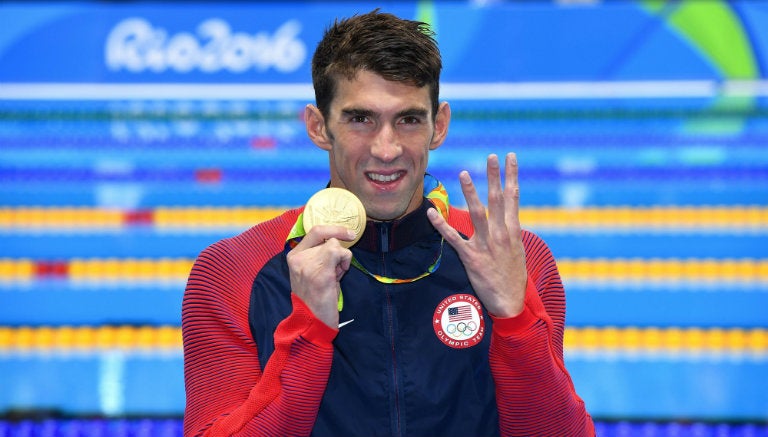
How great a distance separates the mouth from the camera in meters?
1.70

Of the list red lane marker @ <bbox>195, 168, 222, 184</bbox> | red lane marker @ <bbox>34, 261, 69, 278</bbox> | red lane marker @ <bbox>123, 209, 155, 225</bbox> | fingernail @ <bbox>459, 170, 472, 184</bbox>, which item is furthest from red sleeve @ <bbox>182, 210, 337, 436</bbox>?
red lane marker @ <bbox>195, 168, 222, 184</bbox>

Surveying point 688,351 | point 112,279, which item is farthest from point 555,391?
point 112,279

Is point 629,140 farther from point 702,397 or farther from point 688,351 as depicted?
point 702,397

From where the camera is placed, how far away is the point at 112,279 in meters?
5.30

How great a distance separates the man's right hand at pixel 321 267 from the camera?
154 centimetres

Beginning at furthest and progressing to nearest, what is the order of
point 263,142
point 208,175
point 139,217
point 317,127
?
point 263,142, point 208,175, point 139,217, point 317,127

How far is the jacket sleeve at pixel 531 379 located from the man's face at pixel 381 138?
0.30m

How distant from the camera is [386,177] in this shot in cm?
170

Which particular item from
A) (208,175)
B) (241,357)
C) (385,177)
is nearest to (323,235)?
(385,177)

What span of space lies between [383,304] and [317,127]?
0.39 metres

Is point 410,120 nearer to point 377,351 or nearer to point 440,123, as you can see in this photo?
point 440,123

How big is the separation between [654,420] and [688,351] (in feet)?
2.52

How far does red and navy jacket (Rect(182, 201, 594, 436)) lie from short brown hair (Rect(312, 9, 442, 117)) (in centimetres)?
27

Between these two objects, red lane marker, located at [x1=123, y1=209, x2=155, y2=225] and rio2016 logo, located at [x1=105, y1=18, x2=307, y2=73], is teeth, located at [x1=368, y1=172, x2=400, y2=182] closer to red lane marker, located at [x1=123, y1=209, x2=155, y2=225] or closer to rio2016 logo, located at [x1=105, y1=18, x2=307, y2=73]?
red lane marker, located at [x1=123, y1=209, x2=155, y2=225]
